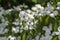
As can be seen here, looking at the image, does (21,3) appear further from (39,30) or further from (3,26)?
(39,30)

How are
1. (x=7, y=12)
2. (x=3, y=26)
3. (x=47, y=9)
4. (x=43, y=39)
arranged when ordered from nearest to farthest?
1. (x=43, y=39)
2. (x=47, y=9)
3. (x=3, y=26)
4. (x=7, y=12)

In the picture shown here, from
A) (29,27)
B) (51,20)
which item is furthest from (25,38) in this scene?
(51,20)

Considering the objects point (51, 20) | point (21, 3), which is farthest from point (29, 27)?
point (21, 3)

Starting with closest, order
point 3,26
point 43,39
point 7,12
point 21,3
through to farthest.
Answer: point 43,39 < point 3,26 < point 7,12 < point 21,3

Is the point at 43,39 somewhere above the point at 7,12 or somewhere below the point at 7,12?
below

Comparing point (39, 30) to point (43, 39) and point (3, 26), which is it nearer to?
point (43, 39)

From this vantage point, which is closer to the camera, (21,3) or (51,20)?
(51,20)

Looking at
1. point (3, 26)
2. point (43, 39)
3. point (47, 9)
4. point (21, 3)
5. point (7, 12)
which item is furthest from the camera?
point (21, 3)

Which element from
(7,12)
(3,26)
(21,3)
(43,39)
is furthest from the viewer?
(21,3)

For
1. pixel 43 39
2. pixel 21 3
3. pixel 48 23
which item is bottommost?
pixel 43 39
